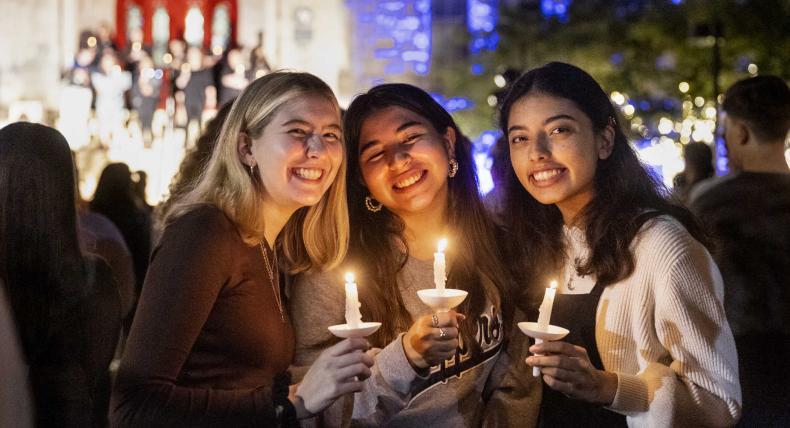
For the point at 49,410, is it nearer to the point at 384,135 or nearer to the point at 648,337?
the point at 384,135

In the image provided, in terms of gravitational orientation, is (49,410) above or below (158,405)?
below

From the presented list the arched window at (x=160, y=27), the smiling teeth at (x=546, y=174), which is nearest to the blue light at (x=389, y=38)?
the arched window at (x=160, y=27)

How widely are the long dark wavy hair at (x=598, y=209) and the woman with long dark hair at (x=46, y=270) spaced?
71.5 inches

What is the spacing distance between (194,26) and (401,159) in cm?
2835

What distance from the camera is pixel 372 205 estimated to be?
383 centimetres

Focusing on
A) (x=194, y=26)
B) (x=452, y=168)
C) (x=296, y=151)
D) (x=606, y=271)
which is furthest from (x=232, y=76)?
(x=606, y=271)

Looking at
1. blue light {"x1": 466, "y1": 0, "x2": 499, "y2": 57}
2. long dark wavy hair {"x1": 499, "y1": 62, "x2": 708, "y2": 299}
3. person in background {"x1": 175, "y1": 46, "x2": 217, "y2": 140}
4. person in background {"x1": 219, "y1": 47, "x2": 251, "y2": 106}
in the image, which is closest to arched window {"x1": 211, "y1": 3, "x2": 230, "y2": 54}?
person in background {"x1": 219, "y1": 47, "x2": 251, "y2": 106}

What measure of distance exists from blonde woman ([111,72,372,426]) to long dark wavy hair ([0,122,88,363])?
657 mm

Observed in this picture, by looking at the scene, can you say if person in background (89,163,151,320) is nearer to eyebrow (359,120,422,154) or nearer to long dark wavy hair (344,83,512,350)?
long dark wavy hair (344,83,512,350)

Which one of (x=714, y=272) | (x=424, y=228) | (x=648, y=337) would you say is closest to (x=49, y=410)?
(x=424, y=228)

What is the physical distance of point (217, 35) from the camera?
104 ft

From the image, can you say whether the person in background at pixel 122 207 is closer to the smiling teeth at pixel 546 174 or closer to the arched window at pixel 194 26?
the smiling teeth at pixel 546 174

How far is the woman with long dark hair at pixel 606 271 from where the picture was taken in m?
2.95

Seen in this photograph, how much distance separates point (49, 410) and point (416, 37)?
2903cm
